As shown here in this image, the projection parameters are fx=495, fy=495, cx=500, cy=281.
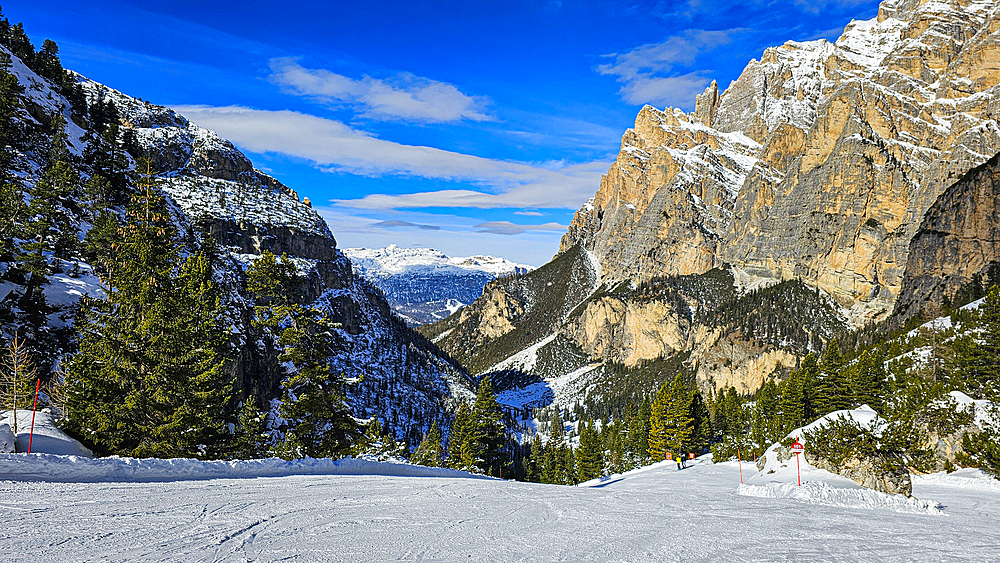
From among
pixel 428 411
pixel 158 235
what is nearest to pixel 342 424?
pixel 158 235

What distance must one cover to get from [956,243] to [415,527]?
732ft

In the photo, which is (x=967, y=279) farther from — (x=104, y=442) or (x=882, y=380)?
(x=104, y=442)

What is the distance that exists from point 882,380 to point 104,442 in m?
54.1

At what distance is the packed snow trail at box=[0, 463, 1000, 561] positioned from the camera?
7.43 m

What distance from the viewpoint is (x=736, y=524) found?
1128cm

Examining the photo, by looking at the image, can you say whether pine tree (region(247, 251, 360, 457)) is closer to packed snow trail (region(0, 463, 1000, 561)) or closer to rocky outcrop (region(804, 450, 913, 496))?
packed snow trail (region(0, 463, 1000, 561))

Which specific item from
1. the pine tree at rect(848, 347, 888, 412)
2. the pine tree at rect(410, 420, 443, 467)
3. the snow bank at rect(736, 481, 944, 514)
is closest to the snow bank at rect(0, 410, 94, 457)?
the snow bank at rect(736, 481, 944, 514)

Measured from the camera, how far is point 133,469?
1296cm

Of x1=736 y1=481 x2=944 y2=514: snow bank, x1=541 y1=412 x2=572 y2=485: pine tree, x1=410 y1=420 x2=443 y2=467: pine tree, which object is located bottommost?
x1=541 y1=412 x2=572 y2=485: pine tree

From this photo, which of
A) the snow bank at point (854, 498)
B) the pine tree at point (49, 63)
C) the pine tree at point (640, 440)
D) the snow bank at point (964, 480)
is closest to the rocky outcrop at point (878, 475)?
the snow bank at point (854, 498)

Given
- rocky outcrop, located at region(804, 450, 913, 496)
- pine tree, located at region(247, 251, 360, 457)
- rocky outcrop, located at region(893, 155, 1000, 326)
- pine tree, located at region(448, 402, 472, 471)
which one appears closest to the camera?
rocky outcrop, located at region(804, 450, 913, 496)

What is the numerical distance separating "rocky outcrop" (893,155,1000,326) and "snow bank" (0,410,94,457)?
20636cm

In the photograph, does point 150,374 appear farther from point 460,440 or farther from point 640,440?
point 640,440

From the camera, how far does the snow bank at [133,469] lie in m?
11.6
